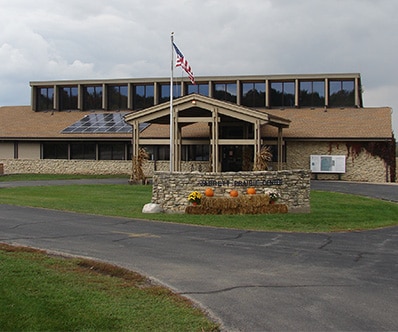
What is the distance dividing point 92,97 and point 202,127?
13018 mm

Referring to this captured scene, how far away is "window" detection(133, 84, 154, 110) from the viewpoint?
157 ft

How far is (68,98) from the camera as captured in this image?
1970 inches

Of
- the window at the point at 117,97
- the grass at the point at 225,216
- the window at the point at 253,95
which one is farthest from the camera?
the window at the point at 117,97

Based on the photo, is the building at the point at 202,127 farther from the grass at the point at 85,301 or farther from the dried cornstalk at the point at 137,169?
the grass at the point at 85,301

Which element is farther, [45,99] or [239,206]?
[45,99]

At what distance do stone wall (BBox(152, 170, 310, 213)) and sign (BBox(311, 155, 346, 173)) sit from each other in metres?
17.6

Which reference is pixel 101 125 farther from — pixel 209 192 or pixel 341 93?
pixel 209 192

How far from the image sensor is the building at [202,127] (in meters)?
35.5

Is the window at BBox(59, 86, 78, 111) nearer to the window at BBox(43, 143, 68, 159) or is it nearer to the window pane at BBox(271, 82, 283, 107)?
the window at BBox(43, 143, 68, 159)

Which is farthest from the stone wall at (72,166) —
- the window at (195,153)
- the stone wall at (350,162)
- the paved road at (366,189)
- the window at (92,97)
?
the paved road at (366,189)

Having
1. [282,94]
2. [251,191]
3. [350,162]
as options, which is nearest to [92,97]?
[282,94]

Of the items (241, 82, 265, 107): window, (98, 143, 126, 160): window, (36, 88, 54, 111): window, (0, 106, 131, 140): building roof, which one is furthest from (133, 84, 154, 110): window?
(36, 88, 54, 111): window

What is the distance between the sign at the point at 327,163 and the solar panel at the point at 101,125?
Answer: 542 inches

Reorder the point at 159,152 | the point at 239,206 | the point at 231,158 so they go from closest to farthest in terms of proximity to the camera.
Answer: the point at 239,206
the point at 231,158
the point at 159,152
